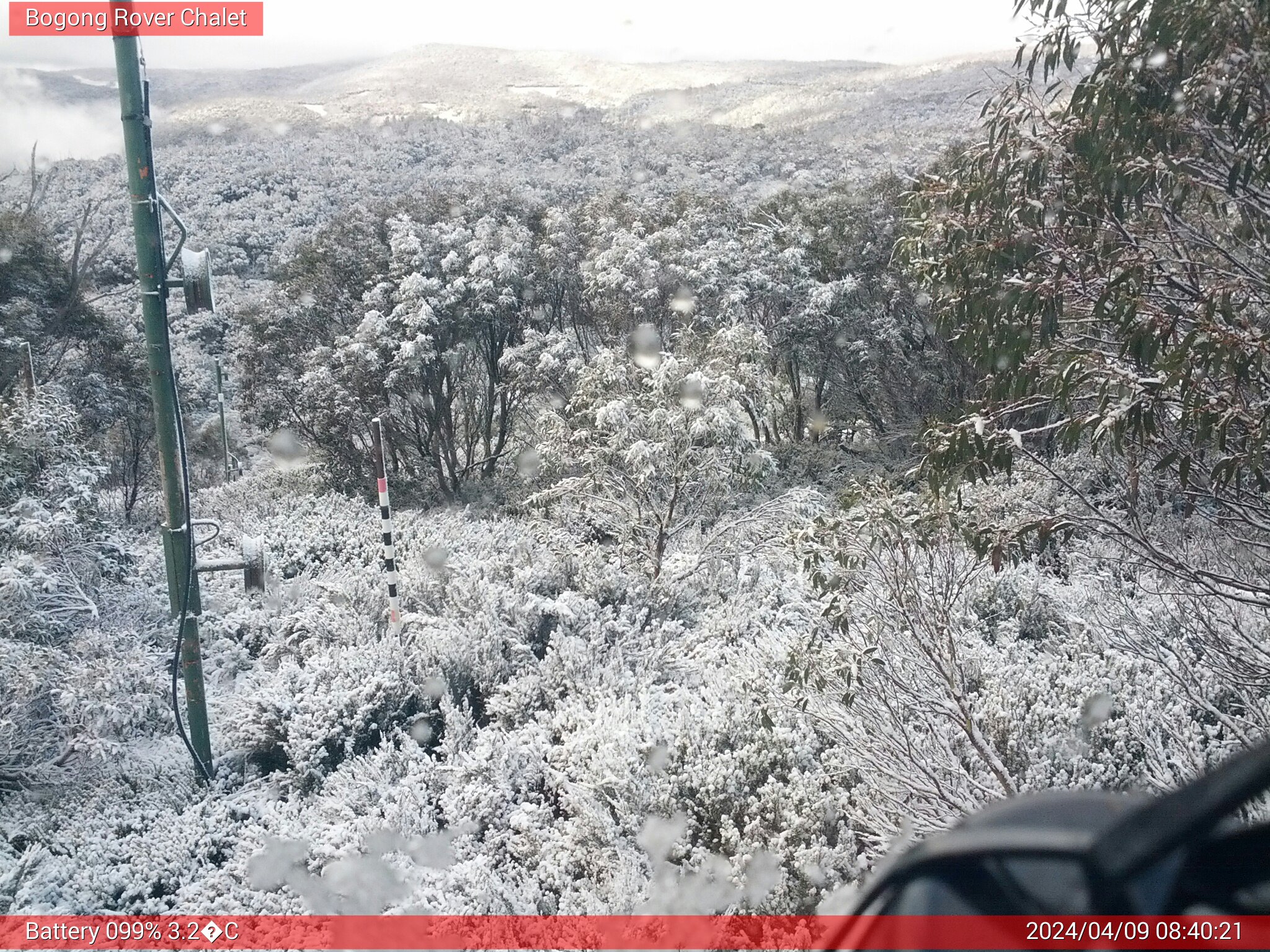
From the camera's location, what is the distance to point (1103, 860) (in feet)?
2.36

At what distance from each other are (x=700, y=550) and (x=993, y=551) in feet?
19.9

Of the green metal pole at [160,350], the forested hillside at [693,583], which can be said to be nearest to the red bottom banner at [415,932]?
the forested hillside at [693,583]

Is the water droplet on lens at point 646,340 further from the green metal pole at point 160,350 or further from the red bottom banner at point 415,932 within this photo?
the red bottom banner at point 415,932

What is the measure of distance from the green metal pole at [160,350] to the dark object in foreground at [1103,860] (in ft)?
17.9

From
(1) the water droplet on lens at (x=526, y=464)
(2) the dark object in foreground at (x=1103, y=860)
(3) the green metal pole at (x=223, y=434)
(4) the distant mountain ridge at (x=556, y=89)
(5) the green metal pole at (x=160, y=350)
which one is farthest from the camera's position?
(4) the distant mountain ridge at (x=556, y=89)

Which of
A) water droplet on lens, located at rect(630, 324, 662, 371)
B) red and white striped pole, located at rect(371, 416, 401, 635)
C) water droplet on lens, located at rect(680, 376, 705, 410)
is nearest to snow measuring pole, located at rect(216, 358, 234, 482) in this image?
water droplet on lens, located at rect(630, 324, 662, 371)

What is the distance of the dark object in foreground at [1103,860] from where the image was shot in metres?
0.69

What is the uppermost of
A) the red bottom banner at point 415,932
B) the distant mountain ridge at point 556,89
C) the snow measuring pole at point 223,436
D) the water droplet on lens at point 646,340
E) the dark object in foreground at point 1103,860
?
the distant mountain ridge at point 556,89

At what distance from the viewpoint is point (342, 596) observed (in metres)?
8.38

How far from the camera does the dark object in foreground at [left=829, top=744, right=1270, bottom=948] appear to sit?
2.25 ft

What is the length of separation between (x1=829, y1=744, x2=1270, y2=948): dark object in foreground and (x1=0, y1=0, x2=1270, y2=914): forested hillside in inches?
104

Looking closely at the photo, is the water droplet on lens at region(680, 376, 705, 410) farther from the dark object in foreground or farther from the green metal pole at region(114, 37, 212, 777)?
the dark object in foreground

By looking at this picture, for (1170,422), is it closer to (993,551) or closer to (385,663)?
(993,551)

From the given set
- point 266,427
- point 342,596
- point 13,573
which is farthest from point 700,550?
point 266,427
